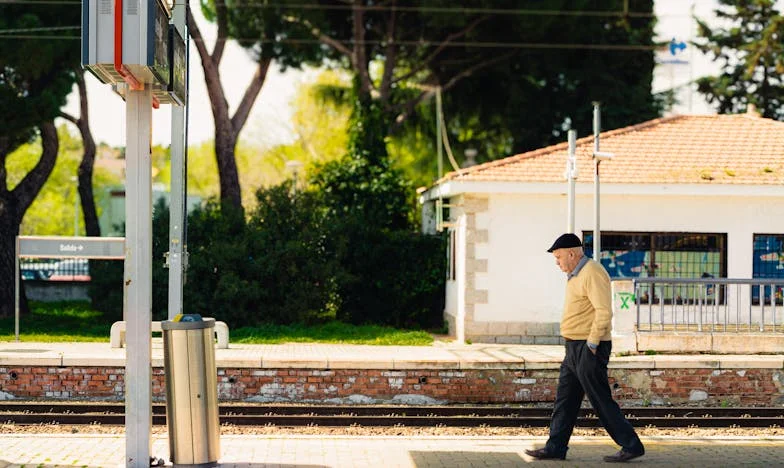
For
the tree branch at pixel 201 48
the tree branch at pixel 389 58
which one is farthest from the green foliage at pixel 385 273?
the tree branch at pixel 389 58

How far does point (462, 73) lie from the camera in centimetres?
3231

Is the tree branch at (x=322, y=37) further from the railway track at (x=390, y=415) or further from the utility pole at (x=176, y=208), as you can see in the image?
the railway track at (x=390, y=415)

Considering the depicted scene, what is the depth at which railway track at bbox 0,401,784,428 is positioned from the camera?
40.0 ft

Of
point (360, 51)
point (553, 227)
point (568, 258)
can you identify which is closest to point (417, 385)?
point (568, 258)

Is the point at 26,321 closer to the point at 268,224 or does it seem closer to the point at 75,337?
the point at 75,337

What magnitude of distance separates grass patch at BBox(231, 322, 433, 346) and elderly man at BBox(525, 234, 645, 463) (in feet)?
Answer: 34.3

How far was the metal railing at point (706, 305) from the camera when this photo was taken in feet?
53.5

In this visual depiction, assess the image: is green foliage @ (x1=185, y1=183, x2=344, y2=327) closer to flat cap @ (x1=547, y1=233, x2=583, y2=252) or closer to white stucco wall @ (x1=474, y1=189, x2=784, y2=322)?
white stucco wall @ (x1=474, y1=189, x2=784, y2=322)

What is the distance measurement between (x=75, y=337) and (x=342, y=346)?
518 cm

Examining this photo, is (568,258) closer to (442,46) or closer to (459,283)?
(459,283)

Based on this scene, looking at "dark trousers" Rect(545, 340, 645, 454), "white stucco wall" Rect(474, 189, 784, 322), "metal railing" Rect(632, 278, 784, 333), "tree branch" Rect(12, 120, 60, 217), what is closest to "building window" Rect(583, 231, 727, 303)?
"white stucco wall" Rect(474, 189, 784, 322)

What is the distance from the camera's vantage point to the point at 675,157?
835 inches

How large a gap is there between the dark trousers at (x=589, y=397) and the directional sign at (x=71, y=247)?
9.55 metres

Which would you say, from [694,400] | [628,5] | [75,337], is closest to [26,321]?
[75,337]
